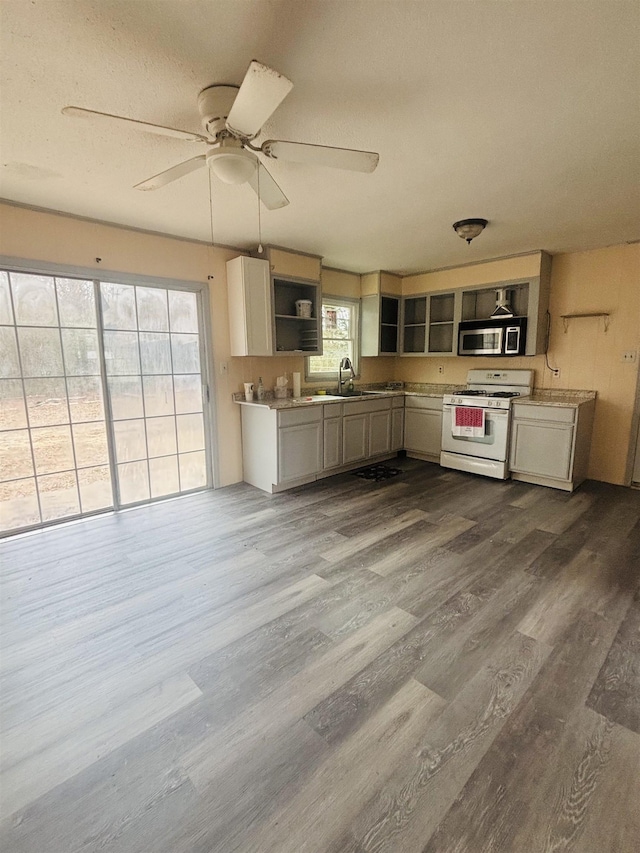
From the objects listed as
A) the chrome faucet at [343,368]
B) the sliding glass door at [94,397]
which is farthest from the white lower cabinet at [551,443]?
the sliding glass door at [94,397]

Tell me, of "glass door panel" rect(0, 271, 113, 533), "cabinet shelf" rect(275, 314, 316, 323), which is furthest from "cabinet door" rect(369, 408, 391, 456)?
"glass door panel" rect(0, 271, 113, 533)

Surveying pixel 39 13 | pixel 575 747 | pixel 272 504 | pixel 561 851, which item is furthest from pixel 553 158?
pixel 272 504

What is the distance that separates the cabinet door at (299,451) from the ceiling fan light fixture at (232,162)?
7.96 ft

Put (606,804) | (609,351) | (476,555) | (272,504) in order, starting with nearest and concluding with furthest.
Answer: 1. (606,804)
2. (476,555)
3. (272,504)
4. (609,351)

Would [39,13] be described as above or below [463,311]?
above

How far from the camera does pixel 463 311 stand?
4945mm

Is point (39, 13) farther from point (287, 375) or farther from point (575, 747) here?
point (287, 375)

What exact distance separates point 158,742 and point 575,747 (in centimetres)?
154

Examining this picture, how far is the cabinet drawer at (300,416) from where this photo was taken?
13.1 ft

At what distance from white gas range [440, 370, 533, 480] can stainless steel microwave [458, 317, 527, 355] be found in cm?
39

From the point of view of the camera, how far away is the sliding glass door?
3061mm

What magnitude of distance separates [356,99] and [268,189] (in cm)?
59

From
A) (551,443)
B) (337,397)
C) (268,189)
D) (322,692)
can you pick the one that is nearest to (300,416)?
(337,397)

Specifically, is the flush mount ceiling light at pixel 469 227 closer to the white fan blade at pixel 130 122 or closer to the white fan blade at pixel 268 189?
the white fan blade at pixel 268 189
